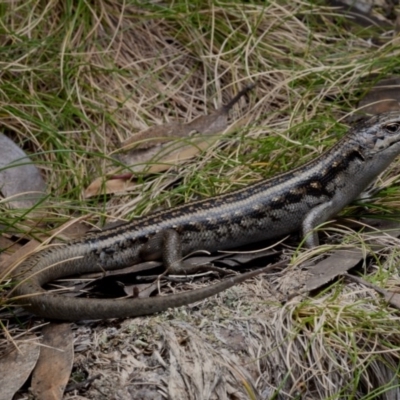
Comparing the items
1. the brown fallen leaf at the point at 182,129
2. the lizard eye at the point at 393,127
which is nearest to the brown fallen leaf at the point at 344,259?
the lizard eye at the point at 393,127

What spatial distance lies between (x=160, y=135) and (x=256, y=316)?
8.28 ft

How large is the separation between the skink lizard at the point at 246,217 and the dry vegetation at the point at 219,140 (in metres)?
0.29

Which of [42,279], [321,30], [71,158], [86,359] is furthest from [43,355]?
[321,30]

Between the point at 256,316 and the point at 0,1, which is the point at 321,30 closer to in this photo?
the point at 0,1

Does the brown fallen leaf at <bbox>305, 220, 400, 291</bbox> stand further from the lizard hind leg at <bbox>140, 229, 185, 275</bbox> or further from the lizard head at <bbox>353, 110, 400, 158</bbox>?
the lizard hind leg at <bbox>140, 229, 185, 275</bbox>

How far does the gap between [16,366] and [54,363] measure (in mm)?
196

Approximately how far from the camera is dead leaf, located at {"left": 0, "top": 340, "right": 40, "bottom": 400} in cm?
433

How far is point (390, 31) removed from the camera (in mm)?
7953

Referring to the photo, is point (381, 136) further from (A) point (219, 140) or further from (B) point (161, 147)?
(B) point (161, 147)

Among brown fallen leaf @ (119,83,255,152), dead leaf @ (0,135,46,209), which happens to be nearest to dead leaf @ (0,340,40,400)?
dead leaf @ (0,135,46,209)

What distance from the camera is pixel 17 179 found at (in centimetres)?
632

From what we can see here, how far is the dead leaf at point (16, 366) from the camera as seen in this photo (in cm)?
433

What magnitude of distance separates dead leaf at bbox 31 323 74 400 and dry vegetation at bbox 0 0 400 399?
7 centimetres

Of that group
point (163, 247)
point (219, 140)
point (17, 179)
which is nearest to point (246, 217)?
point (163, 247)
